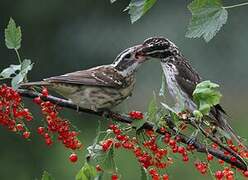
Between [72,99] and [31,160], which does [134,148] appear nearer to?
[72,99]

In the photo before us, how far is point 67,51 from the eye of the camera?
14.3m

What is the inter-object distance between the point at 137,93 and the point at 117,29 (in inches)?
83.9

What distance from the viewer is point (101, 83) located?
4.63 metres

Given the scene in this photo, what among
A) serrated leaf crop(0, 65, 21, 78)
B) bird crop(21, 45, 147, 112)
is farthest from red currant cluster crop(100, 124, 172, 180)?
bird crop(21, 45, 147, 112)

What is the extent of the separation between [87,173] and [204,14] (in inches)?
27.2

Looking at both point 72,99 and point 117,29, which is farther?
point 117,29

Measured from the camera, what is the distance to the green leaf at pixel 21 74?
11.1 feet

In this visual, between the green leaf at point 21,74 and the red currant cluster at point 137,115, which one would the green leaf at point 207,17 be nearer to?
the red currant cluster at point 137,115

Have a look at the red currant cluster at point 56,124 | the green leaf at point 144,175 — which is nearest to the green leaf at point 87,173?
the green leaf at point 144,175

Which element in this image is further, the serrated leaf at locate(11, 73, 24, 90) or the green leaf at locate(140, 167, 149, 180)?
the serrated leaf at locate(11, 73, 24, 90)

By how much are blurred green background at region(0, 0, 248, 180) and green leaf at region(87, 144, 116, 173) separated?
9400 mm

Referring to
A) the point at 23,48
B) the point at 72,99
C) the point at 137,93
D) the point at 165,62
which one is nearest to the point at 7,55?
the point at 23,48

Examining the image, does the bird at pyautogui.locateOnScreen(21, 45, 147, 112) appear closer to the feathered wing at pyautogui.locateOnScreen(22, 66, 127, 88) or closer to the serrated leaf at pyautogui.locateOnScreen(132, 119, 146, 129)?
the feathered wing at pyautogui.locateOnScreen(22, 66, 127, 88)

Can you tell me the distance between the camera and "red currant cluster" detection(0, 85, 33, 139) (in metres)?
3.39
